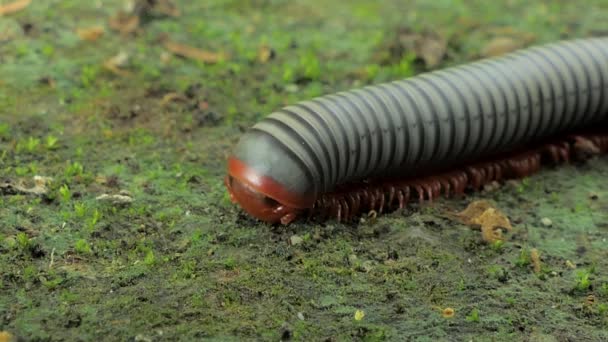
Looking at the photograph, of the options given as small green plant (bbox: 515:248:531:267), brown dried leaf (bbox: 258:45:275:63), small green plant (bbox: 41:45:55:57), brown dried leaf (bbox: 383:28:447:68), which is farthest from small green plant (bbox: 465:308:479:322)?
small green plant (bbox: 41:45:55:57)

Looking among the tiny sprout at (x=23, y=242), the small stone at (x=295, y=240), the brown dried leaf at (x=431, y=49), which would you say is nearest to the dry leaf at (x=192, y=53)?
the brown dried leaf at (x=431, y=49)

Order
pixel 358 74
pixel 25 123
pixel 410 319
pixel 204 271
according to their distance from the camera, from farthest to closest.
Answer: pixel 358 74
pixel 25 123
pixel 204 271
pixel 410 319

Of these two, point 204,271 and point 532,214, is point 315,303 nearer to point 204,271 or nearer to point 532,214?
point 204,271

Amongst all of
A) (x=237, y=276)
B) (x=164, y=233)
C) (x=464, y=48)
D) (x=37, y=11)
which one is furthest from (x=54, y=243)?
(x=464, y=48)

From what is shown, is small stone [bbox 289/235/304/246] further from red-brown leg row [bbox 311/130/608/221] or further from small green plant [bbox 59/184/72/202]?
small green plant [bbox 59/184/72/202]

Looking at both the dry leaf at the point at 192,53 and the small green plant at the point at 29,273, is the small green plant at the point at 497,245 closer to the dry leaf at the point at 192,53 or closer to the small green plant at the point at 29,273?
the small green plant at the point at 29,273

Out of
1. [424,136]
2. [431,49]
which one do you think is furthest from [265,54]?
[424,136]

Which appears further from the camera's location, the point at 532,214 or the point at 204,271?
the point at 532,214
